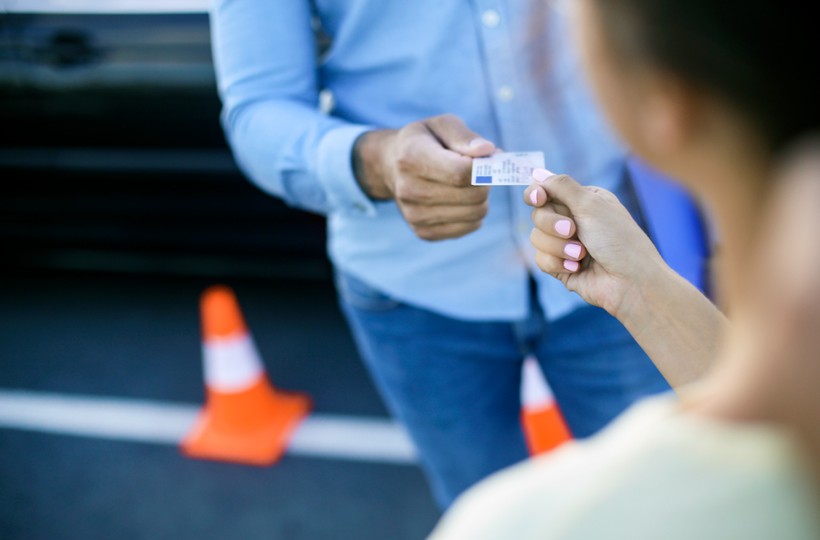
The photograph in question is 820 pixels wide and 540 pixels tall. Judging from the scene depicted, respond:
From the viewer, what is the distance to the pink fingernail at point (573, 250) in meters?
1.10

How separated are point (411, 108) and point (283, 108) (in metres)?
0.23

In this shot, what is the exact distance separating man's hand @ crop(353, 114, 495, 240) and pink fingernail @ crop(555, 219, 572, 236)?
0.15 metres

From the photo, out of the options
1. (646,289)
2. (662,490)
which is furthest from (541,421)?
(662,490)

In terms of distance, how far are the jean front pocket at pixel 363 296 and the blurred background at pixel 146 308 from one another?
104cm

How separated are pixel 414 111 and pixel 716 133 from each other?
0.93 metres

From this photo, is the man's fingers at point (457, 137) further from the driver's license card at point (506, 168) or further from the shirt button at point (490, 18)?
the shirt button at point (490, 18)

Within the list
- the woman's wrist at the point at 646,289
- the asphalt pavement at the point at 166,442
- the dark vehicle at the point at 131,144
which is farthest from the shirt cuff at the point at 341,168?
the dark vehicle at the point at 131,144

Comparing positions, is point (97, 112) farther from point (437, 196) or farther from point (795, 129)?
point (795, 129)

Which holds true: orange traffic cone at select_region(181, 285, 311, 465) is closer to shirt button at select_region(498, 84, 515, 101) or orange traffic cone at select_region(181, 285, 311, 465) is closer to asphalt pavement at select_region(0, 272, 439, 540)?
asphalt pavement at select_region(0, 272, 439, 540)

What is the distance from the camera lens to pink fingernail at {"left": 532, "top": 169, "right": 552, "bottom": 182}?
3.67 feet

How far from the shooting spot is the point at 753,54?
483mm

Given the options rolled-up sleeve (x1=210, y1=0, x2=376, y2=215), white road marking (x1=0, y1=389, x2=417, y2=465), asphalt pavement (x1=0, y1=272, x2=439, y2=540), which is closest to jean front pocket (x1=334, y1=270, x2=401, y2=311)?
rolled-up sleeve (x1=210, y1=0, x2=376, y2=215)

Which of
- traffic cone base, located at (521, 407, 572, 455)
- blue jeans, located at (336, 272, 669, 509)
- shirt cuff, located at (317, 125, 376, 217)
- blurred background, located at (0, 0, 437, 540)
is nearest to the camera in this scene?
shirt cuff, located at (317, 125, 376, 217)

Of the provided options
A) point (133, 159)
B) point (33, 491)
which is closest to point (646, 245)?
point (33, 491)
